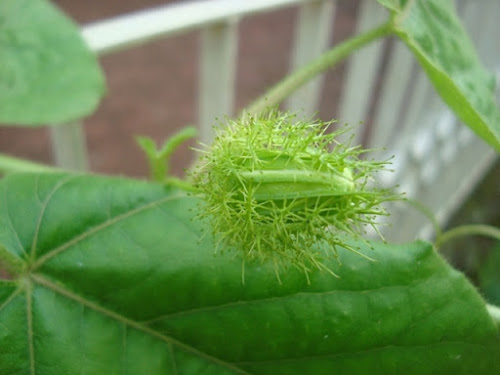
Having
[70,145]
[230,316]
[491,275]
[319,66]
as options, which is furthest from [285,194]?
[491,275]

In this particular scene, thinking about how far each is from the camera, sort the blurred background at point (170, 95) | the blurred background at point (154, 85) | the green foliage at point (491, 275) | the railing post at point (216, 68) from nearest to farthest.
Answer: the railing post at point (216, 68) → the green foliage at point (491, 275) → the blurred background at point (170, 95) → the blurred background at point (154, 85)

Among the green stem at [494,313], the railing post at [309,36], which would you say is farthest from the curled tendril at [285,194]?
the railing post at [309,36]

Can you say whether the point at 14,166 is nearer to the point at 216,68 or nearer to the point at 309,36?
the point at 216,68

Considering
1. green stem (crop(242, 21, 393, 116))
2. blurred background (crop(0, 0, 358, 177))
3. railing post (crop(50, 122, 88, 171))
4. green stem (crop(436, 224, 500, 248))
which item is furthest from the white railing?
blurred background (crop(0, 0, 358, 177))

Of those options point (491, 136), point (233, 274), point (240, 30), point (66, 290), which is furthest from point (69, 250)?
point (240, 30)

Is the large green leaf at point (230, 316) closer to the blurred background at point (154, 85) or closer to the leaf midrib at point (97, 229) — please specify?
the leaf midrib at point (97, 229)

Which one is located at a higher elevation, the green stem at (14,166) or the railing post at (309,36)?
the railing post at (309,36)
